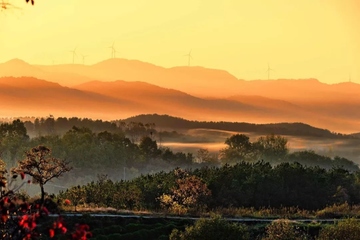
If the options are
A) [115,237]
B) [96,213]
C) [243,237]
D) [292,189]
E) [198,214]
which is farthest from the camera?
[292,189]

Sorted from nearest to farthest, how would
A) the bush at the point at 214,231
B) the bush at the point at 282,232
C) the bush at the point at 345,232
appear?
the bush at the point at 345,232
the bush at the point at 214,231
the bush at the point at 282,232

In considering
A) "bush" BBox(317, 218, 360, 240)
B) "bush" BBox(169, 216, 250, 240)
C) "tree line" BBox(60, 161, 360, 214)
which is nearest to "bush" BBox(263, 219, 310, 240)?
"bush" BBox(317, 218, 360, 240)

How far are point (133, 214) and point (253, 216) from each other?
46.2 ft

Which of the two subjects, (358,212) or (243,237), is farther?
(358,212)

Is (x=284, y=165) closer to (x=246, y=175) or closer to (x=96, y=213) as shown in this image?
(x=246, y=175)

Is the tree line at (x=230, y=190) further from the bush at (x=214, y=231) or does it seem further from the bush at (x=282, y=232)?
the bush at (x=214, y=231)

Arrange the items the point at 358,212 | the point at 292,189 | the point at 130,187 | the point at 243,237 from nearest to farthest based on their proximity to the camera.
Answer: the point at 243,237
the point at 358,212
the point at 130,187
the point at 292,189

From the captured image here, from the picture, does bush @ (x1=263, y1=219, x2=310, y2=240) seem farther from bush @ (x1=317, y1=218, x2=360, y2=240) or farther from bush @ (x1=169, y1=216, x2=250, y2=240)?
bush @ (x1=169, y1=216, x2=250, y2=240)

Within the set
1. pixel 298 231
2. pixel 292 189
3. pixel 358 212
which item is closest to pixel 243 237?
pixel 298 231

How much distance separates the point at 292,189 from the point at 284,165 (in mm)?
7478

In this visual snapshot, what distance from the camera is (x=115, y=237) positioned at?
79625 mm

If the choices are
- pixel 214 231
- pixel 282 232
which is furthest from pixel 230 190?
pixel 214 231

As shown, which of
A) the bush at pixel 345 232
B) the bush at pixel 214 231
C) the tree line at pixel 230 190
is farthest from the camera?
the tree line at pixel 230 190

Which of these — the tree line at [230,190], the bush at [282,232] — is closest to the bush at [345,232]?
the bush at [282,232]
